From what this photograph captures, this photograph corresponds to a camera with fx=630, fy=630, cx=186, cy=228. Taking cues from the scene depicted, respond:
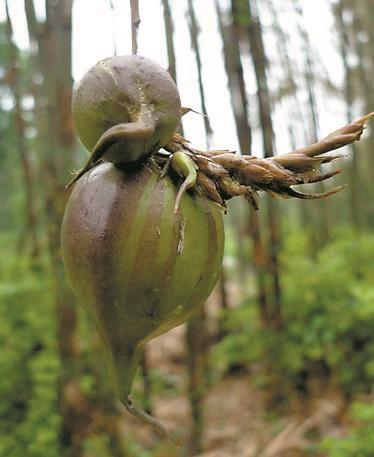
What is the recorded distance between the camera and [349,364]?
149 inches

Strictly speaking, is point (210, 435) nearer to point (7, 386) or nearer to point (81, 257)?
point (7, 386)

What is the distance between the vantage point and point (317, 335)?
3779mm

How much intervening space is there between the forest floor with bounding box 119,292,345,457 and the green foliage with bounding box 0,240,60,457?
576mm

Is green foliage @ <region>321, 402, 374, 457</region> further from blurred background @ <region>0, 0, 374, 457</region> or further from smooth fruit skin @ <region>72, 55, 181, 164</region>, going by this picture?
smooth fruit skin @ <region>72, 55, 181, 164</region>

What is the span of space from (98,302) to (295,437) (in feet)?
9.38

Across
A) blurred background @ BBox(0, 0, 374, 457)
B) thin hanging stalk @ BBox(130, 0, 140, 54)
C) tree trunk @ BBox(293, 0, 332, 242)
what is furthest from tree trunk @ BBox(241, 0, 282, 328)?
thin hanging stalk @ BBox(130, 0, 140, 54)

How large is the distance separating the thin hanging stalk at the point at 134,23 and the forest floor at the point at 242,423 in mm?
2427

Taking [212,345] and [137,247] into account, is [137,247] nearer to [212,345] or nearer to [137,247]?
[137,247]

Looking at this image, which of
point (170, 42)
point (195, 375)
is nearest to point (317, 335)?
point (195, 375)

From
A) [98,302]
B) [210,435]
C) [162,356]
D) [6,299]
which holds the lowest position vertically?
[162,356]

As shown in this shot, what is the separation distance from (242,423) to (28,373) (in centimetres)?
131

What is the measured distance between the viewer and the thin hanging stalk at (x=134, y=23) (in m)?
0.66

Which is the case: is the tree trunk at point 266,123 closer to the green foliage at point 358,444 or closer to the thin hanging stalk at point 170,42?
the green foliage at point 358,444

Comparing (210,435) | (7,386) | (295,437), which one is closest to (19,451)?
(7,386)
